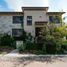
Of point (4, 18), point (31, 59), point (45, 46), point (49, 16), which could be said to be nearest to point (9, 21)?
point (4, 18)

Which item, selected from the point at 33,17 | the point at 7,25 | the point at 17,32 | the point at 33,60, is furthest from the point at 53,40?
the point at 7,25

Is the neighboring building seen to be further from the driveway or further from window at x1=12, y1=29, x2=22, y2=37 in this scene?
the driveway

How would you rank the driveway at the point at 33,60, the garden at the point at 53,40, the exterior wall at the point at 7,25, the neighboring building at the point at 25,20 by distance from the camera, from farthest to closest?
1. the exterior wall at the point at 7,25
2. the neighboring building at the point at 25,20
3. the garden at the point at 53,40
4. the driveway at the point at 33,60

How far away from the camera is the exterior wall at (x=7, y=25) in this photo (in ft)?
98.1

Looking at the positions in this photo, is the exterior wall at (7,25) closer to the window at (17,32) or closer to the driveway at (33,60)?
the window at (17,32)

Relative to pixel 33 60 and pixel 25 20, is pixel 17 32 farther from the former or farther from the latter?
pixel 33 60

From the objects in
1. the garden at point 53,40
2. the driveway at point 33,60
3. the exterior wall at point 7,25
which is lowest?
the driveway at point 33,60

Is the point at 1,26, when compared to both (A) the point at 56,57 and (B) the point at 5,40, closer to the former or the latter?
(B) the point at 5,40

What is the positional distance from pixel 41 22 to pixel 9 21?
5809 mm

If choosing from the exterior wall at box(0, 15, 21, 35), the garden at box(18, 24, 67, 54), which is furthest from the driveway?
the exterior wall at box(0, 15, 21, 35)

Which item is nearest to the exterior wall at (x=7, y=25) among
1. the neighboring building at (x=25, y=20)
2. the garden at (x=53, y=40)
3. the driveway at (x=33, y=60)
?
the neighboring building at (x=25, y=20)

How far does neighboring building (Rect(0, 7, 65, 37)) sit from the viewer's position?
29.3 metres

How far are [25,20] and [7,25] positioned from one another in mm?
3344

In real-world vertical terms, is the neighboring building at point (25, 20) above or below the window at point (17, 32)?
above
